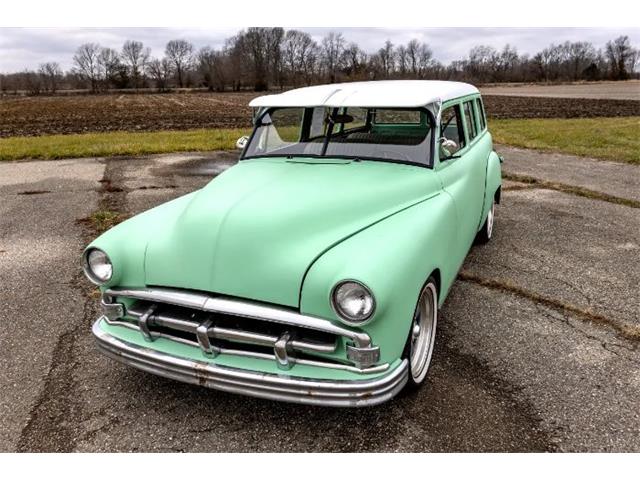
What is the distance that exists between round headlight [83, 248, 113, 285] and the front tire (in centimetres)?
182

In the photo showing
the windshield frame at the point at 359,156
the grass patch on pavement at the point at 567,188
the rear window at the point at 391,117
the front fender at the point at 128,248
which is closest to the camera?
the front fender at the point at 128,248

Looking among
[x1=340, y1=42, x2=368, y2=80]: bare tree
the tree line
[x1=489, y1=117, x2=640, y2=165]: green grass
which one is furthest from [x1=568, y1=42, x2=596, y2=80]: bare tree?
[x1=489, y1=117, x2=640, y2=165]: green grass

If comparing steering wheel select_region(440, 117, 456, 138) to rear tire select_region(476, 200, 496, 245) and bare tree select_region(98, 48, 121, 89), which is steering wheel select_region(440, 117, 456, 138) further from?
bare tree select_region(98, 48, 121, 89)

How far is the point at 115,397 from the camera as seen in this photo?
2.96 meters

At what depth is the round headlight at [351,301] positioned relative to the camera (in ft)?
7.53

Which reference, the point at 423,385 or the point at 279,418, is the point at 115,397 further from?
the point at 423,385

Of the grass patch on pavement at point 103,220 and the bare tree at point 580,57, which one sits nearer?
the grass patch on pavement at point 103,220

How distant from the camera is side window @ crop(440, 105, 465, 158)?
3660 mm

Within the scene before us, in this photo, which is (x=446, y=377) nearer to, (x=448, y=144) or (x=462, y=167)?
(x=448, y=144)

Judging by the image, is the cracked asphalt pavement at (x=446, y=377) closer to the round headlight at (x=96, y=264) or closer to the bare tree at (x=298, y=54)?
the round headlight at (x=96, y=264)

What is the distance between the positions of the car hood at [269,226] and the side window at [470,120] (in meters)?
1.55

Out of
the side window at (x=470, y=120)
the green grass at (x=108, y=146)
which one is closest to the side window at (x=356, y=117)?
the side window at (x=470, y=120)

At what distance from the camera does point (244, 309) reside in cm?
246

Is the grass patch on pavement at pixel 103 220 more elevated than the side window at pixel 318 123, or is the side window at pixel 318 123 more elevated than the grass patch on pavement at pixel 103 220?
the side window at pixel 318 123
